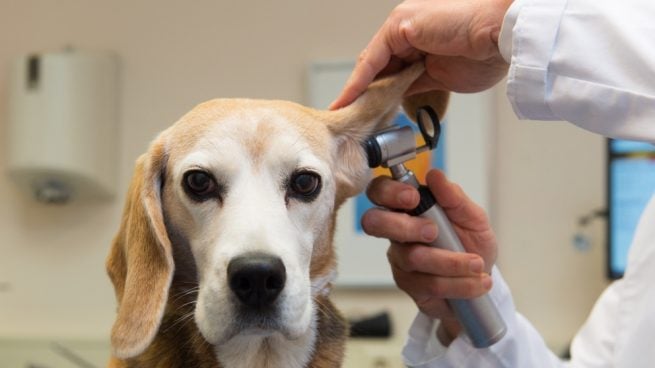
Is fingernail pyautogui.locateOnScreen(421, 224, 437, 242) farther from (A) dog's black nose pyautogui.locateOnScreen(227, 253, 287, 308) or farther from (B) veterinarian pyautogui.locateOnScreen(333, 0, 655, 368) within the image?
(A) dog's black nose pyautogui.locateOnScreen(227, 253, 287, 308)

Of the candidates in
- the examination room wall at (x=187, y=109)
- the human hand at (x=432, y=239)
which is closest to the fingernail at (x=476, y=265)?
the human hand at (x=432, y=239)

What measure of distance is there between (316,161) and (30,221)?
230 cm

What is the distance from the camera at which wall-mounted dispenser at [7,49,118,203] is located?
277cm

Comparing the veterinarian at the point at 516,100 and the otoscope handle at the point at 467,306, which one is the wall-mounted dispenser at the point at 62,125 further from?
the otoscope handle at the point at 467,306

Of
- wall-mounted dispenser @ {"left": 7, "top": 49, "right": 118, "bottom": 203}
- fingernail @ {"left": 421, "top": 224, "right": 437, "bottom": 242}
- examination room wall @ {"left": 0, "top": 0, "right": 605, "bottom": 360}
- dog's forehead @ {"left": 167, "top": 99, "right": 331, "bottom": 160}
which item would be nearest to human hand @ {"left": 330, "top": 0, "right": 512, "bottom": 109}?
dog's forehead @ {"left": 167, "top": 99, "right": 331, "bottom": 160}

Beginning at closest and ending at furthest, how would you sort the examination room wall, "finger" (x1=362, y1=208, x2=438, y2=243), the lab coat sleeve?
"finger" (x1=362, y1=208, x2=438, y2=243)
the lab coat sleeve
the examination room wall

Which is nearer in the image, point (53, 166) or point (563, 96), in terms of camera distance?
point (563, 96)

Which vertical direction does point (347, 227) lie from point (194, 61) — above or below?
below

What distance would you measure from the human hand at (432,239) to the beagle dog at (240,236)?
0.07m

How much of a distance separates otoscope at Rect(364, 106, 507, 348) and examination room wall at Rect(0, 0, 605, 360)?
5.36 feet

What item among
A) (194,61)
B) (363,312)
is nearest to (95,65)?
(194,61)

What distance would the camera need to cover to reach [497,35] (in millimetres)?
995

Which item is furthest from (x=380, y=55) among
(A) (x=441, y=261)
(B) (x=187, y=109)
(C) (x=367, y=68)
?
(B) (x=187, y=109)

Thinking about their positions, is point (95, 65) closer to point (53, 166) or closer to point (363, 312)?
point (53, 166)
